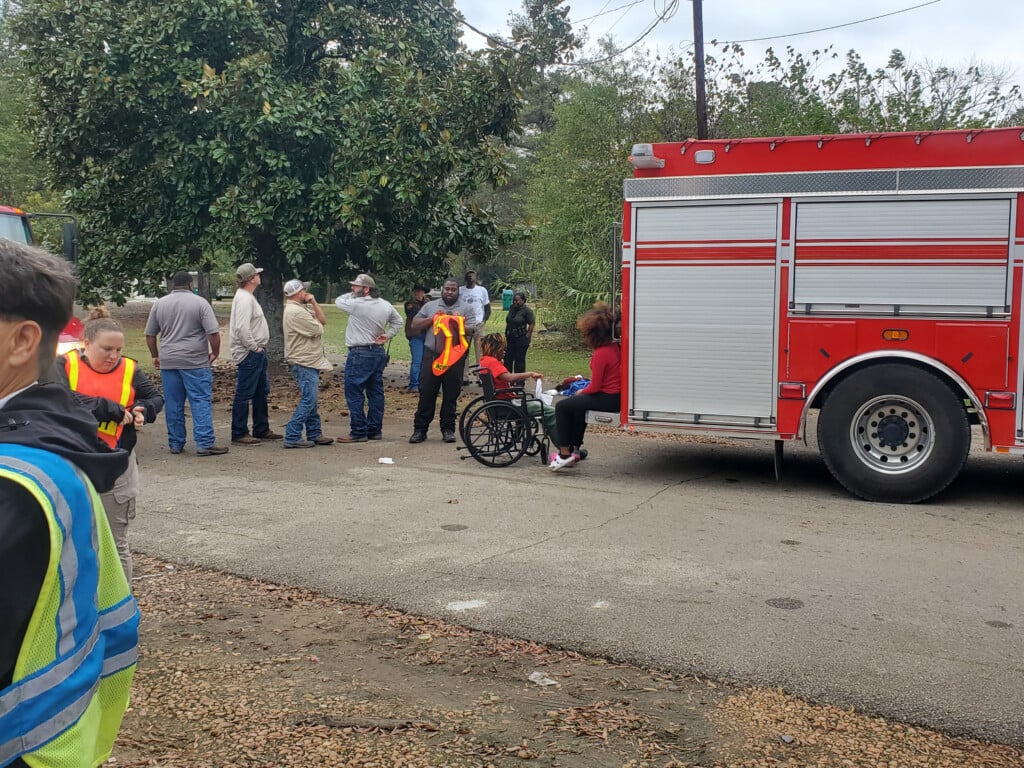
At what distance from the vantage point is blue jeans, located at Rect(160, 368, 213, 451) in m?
10.4

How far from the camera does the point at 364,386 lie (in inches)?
452

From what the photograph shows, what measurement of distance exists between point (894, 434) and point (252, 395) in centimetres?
660

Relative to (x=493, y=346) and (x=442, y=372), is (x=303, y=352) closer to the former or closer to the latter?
(x=442, y=372)

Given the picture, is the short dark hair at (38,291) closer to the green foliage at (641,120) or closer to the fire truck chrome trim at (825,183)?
the fire truck chrome trim at (825,183)

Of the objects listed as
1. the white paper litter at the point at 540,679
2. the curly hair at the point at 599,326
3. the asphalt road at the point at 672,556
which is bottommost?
the white paper litter at the point at 540,679

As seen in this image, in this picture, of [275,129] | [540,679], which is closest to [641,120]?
[275,129]

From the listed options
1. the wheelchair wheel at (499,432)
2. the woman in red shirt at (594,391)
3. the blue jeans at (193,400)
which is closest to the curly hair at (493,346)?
the wheelchair wheel at (499,432)

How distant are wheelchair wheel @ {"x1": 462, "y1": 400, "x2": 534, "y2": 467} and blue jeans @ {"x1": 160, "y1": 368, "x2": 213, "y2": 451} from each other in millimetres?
2683

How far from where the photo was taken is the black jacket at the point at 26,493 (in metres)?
1.59

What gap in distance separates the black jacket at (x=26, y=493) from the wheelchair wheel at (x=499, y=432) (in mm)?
8123

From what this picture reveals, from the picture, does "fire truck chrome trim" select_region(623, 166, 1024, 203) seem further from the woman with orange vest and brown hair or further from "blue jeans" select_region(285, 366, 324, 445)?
the woman with orange vest and brown hair

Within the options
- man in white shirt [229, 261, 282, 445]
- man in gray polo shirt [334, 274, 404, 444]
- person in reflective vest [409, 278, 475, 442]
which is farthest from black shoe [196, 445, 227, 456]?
person in reflective vest [409, 278, 475, 442]

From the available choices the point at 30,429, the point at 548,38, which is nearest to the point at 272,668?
the point at 30,429

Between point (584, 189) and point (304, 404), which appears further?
point (584, 189)
